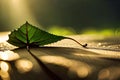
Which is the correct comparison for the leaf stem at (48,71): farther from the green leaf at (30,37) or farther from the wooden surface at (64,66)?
the green leaf at (30,37)

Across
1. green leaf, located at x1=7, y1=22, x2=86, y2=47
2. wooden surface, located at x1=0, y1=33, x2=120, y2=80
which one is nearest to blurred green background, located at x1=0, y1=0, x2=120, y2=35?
green leaf, located at x1=7, y1=22, x2=86, y2=47

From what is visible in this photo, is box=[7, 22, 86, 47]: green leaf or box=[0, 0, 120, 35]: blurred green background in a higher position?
box=[0, 0, 120, 35]: blurred green background

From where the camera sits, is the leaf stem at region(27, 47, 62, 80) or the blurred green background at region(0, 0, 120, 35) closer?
the leaf stem at region(27, 47, 62, 80)

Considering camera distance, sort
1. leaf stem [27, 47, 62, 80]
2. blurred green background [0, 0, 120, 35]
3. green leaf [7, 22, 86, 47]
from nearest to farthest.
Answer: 1. leaf stem [27, 47, 62, 80]
2. green leaf [7, 22, 86, 47]
3. blurred green background [0, 0, 120, 35]

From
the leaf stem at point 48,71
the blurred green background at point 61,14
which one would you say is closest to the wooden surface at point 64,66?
the leaf stem at point 48,71

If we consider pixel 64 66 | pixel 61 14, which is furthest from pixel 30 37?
pixel 61 14

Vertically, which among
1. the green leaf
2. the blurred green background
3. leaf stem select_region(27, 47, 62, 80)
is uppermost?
the blurred green background

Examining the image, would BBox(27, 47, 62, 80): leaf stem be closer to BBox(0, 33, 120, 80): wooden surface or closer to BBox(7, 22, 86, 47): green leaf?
BBox(0, 33, 120, 80): wooden surface

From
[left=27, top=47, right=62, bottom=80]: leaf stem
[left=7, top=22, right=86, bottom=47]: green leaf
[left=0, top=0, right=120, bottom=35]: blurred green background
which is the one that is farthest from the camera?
[left=0, top=0, right=120, bottom=35]: blurred green background
